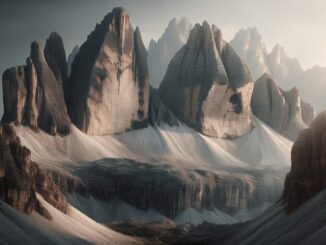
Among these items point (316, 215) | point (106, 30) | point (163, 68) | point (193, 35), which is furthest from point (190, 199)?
point (163, 68)

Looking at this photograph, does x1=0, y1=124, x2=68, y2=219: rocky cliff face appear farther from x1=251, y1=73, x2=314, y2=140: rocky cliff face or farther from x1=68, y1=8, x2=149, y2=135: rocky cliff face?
x1=251, y1=73, x2=314, y2=140: rocky cliff face

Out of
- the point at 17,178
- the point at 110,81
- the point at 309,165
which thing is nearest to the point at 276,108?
the point at 110,81

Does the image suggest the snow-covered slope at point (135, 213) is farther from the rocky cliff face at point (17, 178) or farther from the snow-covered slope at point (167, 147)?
the rocky cliff face at point (17, 178)

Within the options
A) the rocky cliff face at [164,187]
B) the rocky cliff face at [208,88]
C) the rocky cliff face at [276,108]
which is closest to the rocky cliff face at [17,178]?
the rocky cliff face at [164,187]

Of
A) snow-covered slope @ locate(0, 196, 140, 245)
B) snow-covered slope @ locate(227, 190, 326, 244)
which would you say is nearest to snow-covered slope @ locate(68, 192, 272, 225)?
snow-covered slope @ locate(0, 196, 140, 245)

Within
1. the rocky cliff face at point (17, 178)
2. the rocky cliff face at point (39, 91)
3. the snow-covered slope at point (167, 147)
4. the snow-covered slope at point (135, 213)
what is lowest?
the snow-covered slope at point (135, 213)

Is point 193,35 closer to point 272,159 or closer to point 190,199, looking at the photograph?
point 272,159
